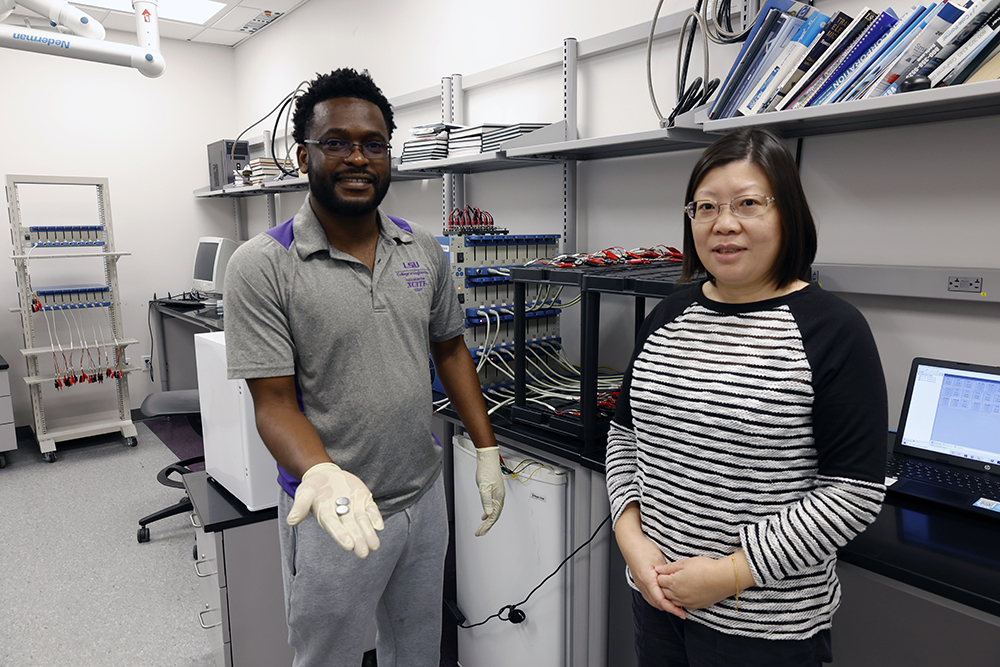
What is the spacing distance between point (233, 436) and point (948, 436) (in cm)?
168

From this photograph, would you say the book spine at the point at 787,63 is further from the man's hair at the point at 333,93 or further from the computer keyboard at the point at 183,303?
the computer keyboard at the point at 183,303

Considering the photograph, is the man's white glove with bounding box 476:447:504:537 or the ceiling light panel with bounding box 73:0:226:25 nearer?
the man's white glove with bounding box 476:447:504:537

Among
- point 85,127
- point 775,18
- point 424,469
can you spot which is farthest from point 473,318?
point 85,127

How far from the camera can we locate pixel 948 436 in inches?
51.1

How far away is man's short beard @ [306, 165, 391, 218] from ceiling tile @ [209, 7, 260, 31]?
323cm

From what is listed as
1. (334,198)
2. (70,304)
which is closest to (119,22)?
(70,304)

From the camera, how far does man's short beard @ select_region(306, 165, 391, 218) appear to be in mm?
1191

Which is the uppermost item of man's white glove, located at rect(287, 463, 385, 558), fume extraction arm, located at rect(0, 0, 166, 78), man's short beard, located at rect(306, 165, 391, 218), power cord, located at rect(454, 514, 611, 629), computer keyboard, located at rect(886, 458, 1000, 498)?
fume extraction arm, located at rect(0, 0, 166, 78)

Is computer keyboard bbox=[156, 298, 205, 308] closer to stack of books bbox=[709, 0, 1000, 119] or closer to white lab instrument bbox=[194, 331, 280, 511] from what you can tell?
white lab instrument bbox=[194, 331, 280, 511]

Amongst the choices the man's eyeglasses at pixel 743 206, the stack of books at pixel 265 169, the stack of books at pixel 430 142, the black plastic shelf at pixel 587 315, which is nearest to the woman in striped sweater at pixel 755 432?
the man's eyeglasses at pixel 743 206

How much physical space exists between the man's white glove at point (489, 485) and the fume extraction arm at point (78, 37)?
2653 millimetres

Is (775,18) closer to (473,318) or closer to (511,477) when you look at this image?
(473,318)

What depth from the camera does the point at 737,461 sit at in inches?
34.6

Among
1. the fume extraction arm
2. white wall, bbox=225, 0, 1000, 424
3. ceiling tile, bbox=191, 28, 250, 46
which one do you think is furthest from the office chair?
ceiling tile, bbox=191, 28, 250, 46
